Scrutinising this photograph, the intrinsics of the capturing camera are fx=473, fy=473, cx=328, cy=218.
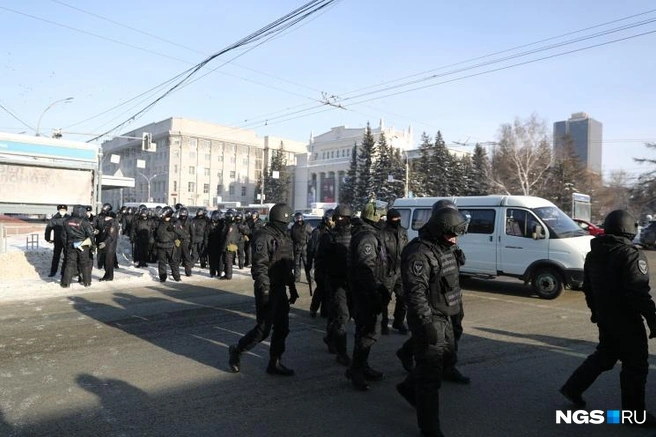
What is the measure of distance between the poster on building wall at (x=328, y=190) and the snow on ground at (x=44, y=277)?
239 ft

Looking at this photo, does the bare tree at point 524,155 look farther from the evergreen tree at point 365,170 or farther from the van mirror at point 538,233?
the van mirror at point 538,233

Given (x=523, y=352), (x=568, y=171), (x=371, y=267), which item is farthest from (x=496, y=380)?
(x=568, y=171)

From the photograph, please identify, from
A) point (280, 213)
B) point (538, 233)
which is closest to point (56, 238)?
point (280, 213)

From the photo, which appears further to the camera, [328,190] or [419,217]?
[328,190]

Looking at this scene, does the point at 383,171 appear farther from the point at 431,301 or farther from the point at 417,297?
the point at 417,297

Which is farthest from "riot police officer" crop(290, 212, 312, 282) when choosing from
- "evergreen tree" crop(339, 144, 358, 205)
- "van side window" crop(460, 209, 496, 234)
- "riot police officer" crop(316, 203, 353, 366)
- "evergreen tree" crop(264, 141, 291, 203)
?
"evergreen tree" crop(264, 141, 291, 203)

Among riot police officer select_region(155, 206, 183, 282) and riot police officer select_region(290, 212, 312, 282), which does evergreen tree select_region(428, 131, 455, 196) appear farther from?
riot police officer select_region(155, 206, 183, 282)

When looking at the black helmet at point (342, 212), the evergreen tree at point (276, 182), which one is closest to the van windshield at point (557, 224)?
the black helmet at point (342, 212)

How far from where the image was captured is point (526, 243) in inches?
429

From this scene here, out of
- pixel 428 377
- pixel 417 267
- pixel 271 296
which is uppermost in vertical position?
pixel 417 267

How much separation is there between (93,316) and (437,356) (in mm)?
7050

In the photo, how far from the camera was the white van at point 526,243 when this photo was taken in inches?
408

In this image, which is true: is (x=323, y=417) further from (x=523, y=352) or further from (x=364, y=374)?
(x=523, y=352)

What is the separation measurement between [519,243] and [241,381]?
26.4 ft
